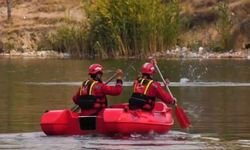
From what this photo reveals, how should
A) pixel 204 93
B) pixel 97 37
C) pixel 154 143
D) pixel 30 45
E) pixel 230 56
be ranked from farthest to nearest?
pixel 30 45 → pixel 97 37 → pixel 230 56 → pixel 204 93 → pixel 154 143

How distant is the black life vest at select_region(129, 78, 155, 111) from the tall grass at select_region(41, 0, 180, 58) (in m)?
47.6

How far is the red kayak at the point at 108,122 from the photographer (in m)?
22.2

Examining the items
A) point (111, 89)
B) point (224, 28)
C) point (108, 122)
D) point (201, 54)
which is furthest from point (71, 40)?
point (108, 122)

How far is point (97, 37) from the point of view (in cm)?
7719

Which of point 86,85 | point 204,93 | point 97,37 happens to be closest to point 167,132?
point 86,85

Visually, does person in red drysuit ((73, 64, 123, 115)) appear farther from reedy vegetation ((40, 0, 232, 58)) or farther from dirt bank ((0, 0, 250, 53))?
dirt bank ((0, 0, 250, 53))

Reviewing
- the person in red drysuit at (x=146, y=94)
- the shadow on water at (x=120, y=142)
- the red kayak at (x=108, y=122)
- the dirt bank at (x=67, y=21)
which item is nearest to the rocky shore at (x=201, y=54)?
the dirt bank at (x=67, y=21)

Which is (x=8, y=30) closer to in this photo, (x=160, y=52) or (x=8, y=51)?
(x=8, y=51)

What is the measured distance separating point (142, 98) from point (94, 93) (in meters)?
1.19

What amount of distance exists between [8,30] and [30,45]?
3676mm

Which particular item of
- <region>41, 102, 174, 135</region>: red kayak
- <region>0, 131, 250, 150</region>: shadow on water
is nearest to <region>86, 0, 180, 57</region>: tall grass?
<region>41, 102, 174, 135</region>: red kayak

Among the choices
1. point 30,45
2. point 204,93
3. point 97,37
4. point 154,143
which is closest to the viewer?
point 154,143

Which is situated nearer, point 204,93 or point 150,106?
point 150,106

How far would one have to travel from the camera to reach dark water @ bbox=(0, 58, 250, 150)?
2139 centimetres
